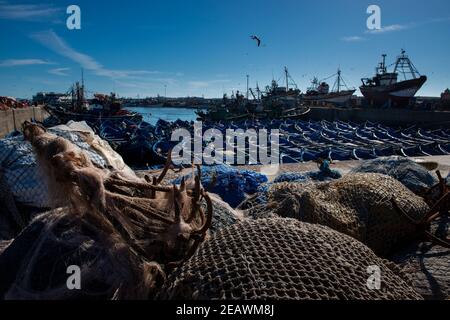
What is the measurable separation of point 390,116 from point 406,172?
3074cm

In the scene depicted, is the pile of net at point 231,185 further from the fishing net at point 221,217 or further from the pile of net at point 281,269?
the pile of net at point 281,269

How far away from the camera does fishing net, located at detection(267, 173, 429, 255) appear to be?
244 centimetres

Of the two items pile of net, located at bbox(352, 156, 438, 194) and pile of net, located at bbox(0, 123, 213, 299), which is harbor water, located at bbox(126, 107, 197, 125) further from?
pile of net, located at bbox(0, 123, 213, 299)

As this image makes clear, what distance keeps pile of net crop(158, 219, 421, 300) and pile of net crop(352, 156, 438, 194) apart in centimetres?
225

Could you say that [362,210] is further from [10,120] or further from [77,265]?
[10,120]

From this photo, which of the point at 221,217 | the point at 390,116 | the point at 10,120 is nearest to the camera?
the point at 221,217

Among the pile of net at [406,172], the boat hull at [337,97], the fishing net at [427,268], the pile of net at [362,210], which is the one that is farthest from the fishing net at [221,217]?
the boat hull at [337,97]

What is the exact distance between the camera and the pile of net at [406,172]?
12.1 ft

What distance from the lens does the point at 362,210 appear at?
256 cm

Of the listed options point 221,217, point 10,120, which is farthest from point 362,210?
point 10,120

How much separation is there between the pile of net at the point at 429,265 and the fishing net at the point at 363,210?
5.4 inches

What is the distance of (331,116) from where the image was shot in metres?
36.1

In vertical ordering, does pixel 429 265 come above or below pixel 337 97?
below
